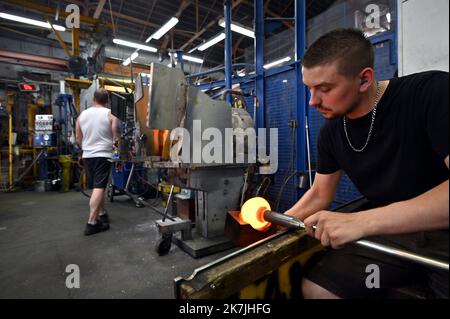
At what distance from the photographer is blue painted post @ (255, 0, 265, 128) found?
Answer: 3.49 m

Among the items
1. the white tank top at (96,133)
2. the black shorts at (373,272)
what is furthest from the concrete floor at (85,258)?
the black shorts at (373,272)

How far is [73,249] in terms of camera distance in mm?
2473

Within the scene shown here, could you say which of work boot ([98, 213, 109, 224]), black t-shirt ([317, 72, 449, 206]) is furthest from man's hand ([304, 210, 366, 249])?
work boot ([98, 213, 109, 224])

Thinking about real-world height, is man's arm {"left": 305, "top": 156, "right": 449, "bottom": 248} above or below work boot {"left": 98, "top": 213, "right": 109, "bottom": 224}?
above

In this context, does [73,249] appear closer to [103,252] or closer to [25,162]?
[103,252]

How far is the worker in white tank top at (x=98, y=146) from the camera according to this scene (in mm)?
2912

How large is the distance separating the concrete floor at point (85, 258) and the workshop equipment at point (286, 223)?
1.06 meters

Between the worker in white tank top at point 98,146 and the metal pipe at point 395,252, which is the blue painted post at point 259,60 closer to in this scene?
the worker in white tank top at point 98,146

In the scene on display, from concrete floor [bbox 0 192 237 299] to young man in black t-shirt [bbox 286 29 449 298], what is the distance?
132 centimetres

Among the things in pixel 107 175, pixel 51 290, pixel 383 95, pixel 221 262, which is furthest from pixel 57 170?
pixel 383 95

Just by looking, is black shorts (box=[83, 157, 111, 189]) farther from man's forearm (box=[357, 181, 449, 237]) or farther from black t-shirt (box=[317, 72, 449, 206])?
man's forearm (box=[357, 181, 449, 237])

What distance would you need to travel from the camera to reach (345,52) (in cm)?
85

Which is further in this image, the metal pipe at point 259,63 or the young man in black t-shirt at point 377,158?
the metal pipe at point 259,63
